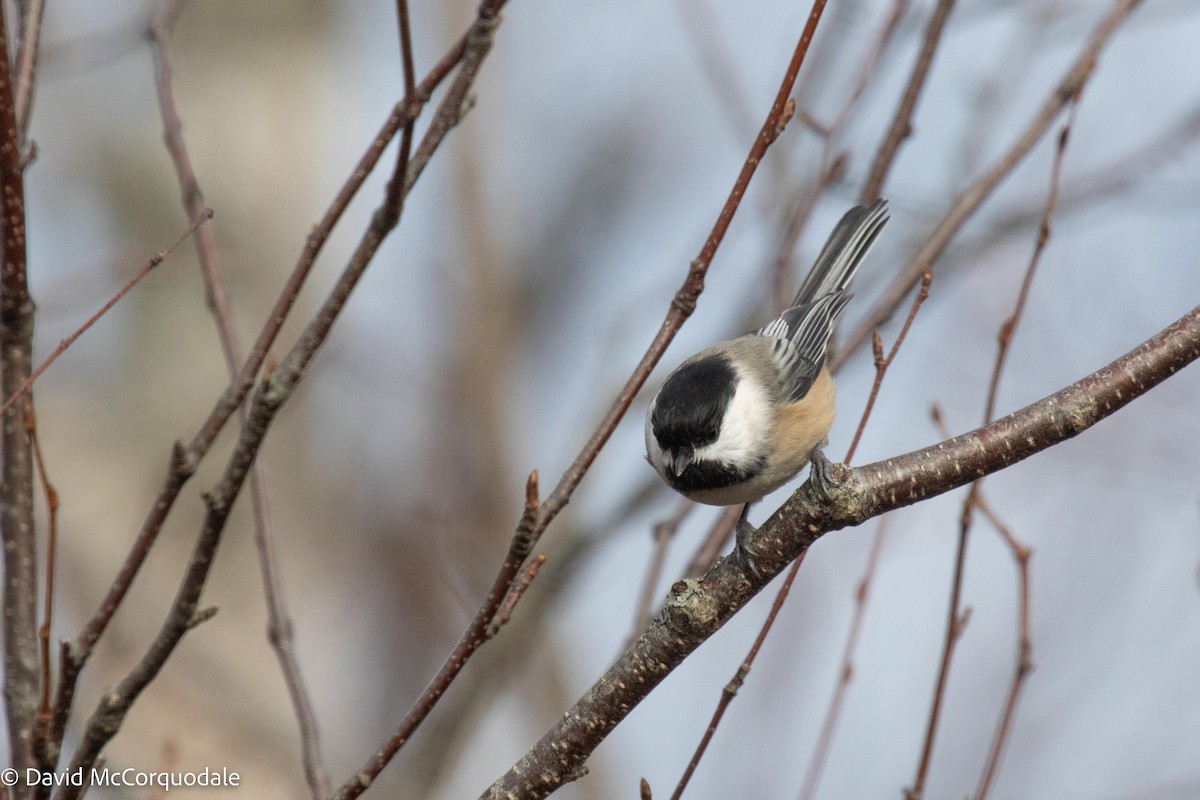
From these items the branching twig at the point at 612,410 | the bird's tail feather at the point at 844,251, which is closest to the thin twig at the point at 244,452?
the branching twig at the point at 612,410

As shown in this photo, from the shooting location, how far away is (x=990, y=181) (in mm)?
2568

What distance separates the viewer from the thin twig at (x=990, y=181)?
2.48 m

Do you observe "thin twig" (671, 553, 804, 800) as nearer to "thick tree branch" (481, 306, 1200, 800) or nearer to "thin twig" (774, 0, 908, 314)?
"thick tree branch" (481, 306, 1200, 800)

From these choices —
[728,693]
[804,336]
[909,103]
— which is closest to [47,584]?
[728,693]

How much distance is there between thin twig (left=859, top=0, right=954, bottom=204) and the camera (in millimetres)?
2430

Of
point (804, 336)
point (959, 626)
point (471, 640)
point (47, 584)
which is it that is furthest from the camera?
point (804, 336)

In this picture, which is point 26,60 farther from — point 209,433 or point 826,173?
point 826,173

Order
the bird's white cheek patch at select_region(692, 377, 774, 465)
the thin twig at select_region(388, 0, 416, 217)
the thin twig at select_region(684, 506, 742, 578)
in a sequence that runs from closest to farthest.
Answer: the thin twig at select_region(388, 0, 416, 217) → the thin twig at select_region(684, 506, 742, 578) → the bird's white cheek patch at select_region(692, 377, 774, 465)

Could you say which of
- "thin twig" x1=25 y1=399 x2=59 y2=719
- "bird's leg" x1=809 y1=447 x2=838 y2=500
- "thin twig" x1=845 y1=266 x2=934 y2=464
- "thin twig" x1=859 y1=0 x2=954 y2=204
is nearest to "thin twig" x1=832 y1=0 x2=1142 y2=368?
"thin twig" x1=859 y1=0 x2=954 y2=204

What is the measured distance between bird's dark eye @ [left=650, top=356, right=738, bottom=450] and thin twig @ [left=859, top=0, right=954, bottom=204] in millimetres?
611

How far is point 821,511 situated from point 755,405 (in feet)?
3.58

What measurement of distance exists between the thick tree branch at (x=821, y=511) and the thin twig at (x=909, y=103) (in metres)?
1.11

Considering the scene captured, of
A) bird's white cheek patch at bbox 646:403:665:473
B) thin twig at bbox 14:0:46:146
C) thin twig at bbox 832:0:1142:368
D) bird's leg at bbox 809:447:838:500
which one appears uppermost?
thin twig at bbox 832:0:1142:368

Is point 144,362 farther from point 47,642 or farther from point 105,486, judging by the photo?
point 47,642
